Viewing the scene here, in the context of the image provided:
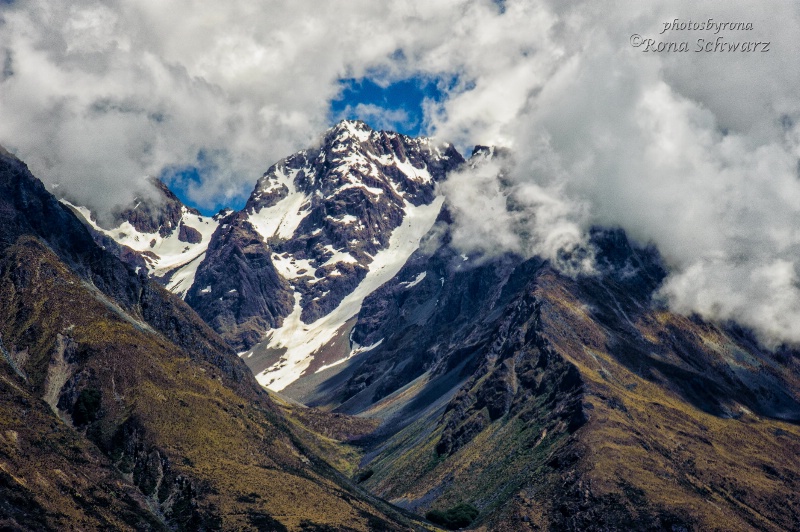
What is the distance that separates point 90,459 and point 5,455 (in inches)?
1203

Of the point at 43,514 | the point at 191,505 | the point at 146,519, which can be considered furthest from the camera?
the point at 191,505

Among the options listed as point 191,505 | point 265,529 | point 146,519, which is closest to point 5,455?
point 146,519

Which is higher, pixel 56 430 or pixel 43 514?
pixel 56 430

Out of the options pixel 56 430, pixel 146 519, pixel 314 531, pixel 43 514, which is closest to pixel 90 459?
pixel 56 430

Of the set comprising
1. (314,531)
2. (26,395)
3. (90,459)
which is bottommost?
(314,531)

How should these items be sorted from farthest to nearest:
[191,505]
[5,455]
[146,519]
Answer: [191,505] → [146,519] → [5,455]

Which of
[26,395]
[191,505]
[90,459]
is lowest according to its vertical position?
[191,505]

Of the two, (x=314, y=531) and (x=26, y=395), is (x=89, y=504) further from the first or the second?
(x=314, y=531)

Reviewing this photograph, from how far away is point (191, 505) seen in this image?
641ft

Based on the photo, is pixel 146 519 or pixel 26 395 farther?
pixel 26 395

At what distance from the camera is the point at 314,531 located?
7854 inches

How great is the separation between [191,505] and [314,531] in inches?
1257

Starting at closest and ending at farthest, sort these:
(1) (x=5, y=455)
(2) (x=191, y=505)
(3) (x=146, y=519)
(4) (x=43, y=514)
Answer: (4) (x=43, y=514), (1) (x=5, y=455), (3) (x=146, y=519), (2) (x=191, y=505)

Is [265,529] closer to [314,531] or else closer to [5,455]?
[314,531]
